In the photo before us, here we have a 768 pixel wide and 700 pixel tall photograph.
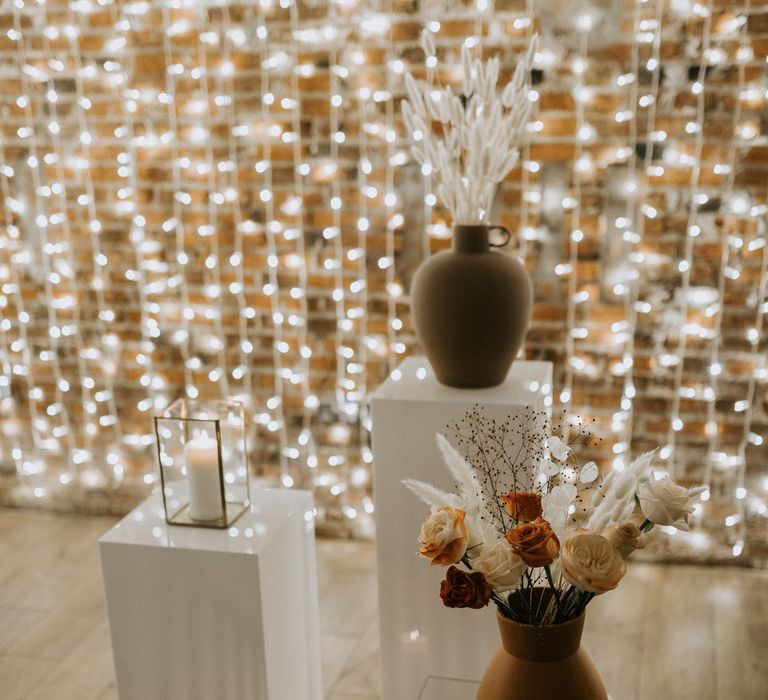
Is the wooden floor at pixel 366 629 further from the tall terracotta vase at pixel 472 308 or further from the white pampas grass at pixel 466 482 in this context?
the white pampas grass at pixel 466 482

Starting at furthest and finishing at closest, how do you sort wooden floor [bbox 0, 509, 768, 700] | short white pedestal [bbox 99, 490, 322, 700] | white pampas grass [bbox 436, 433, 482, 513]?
1. wooden floor [bbox 0, 509, 768, 700]
2. short white pedestal [bbox 99, 490, 322, 700]
3. white pampas grass [bbox 436, 433, 482, 513]

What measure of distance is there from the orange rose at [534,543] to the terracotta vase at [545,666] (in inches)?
5.0

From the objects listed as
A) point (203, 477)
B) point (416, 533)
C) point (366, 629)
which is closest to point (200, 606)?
point (203, 477)

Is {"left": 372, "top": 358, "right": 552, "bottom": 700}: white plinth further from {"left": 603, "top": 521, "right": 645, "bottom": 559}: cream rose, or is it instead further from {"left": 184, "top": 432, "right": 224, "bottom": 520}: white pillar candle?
{"left": 603, "top": 521, "right": 645, "bottom": 559}: cream rose

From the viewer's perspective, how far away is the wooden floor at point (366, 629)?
2.21 meters

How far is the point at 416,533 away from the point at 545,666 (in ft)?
2.47

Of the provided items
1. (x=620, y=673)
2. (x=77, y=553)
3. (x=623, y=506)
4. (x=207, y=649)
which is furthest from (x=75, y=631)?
(x=623, y=506)

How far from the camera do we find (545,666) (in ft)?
4.15

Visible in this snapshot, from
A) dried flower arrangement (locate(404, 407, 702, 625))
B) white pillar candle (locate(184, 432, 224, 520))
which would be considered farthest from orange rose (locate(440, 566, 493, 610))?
white pillar candle (locate(184, 432, 224, 520))

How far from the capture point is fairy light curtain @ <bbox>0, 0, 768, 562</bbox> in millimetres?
2469

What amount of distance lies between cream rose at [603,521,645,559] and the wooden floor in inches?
34.4

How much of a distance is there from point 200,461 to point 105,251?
147cm

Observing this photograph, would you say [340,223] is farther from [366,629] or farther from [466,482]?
[466,482]

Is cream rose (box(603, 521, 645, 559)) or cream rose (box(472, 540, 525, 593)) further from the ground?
cream rose (box(603, 521, 645, 559))
